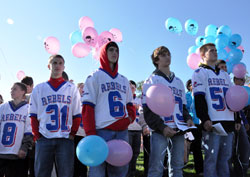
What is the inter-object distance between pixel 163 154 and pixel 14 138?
2091 millimetres

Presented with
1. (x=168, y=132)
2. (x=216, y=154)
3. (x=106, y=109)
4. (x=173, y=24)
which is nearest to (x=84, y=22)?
(x=173, y=24)

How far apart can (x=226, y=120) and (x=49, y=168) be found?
2.23 meters

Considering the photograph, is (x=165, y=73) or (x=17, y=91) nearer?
(x=165, y=73)

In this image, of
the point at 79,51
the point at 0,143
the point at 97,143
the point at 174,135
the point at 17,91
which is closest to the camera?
the point at 97,143

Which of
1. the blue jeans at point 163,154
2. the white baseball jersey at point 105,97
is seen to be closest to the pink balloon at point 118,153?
the white baseball jersey at point 105,97

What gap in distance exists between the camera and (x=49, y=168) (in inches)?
110

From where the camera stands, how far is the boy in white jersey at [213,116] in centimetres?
292

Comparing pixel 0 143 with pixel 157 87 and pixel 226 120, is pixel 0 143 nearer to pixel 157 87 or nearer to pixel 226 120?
pixel 157 87

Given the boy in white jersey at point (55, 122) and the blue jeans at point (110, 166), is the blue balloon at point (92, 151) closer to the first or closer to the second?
the blue jeans at point (110, 166)

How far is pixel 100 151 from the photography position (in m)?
2.21

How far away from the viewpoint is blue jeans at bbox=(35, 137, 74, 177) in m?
2.73

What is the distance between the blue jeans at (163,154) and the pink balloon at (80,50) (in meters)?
4.34

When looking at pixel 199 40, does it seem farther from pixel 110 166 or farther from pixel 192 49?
pixel 110 166

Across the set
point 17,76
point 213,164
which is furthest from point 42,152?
point 17,76
